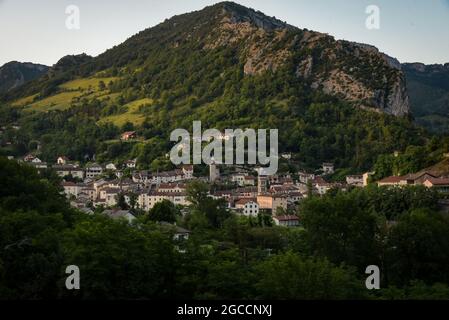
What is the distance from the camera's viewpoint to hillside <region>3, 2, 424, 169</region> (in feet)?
232

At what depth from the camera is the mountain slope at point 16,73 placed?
155 meters

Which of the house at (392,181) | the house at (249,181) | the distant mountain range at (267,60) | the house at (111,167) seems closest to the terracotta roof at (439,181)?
the house at (392,181)

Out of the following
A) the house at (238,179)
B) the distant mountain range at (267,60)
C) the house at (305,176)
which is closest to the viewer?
the house at (305,176)

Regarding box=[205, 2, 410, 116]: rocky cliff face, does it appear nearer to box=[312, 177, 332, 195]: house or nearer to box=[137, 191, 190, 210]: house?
box=[312, 177, 332, 195]: house

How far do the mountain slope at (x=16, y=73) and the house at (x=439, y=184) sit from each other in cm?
12242

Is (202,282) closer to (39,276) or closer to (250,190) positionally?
(39,276)

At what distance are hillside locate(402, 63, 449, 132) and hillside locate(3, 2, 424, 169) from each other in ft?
136

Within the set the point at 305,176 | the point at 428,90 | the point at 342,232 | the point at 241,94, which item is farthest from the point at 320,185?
the point at 428,90

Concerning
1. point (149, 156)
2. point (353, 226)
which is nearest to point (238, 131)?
point (149, 156)

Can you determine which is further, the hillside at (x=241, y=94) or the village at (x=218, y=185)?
the hillside at (x=241, y=94)

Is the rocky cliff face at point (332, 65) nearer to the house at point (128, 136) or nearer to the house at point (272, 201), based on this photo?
the house at point (128, 136)

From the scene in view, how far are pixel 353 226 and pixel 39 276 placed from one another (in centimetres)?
1017

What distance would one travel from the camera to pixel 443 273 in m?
19.4
